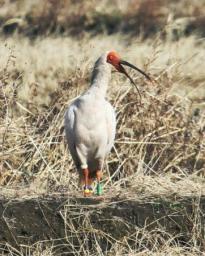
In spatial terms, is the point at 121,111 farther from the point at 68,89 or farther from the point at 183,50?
the point at 183,50

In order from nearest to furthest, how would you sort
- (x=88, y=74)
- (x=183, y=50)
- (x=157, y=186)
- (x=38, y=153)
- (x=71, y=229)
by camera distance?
(x=71, y=229), (x=157, y=186), (x=38, y=153), (x=88, y=74), (x=183, y=50)

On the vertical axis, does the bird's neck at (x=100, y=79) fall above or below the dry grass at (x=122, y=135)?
above

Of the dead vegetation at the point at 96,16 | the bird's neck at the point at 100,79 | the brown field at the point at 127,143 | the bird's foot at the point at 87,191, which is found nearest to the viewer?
the brown field at the point at 127,143

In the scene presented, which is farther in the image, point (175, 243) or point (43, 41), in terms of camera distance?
point (43, 41)

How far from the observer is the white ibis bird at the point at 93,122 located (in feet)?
27.9

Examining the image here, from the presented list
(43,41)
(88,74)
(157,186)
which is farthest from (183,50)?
(157,186)

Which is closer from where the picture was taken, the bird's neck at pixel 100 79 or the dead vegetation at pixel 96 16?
the bird's neck at pixel 100 79

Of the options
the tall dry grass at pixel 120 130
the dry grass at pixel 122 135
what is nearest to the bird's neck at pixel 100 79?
the dry grass at pixel 122 135

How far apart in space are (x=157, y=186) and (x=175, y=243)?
140 cm

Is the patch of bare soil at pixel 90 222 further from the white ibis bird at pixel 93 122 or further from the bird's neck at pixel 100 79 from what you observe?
the bird's neck at pixel 100 79

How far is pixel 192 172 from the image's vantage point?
1037 cm

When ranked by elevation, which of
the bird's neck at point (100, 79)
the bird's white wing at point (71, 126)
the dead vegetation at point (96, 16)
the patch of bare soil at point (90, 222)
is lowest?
the patch of bare soil at point (90, 222)

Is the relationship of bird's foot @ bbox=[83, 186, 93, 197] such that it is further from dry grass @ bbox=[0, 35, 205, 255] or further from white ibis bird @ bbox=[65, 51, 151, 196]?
dry grass @ bbox=[0, 35, 205, 255]

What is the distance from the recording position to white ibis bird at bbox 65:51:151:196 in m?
8.50
